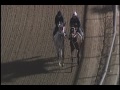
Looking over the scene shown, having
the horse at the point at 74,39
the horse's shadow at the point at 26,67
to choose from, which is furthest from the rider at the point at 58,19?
the horse's shadow at the point at 26,67

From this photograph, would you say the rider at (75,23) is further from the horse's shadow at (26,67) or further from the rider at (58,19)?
the horse's shadow at (26,67)

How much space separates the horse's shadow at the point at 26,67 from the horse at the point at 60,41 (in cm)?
19

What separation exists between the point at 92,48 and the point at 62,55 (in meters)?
0.94

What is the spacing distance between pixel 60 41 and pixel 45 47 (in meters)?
0.66

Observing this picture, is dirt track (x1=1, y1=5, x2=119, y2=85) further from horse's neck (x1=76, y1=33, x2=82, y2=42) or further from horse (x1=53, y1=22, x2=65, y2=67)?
horse's neck (x1=76, y1=33, x2=82, y2=42)

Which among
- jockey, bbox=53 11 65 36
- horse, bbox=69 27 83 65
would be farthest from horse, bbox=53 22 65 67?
horse, bbox=69 27 83 65

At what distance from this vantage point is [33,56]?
11547 mm

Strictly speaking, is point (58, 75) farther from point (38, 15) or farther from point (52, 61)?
point (38, 15)

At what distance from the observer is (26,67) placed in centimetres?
1139

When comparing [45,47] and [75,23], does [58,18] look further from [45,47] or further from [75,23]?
[45,47]

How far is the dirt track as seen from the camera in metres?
11.4

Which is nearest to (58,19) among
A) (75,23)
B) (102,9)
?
(75,23)

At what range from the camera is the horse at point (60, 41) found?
1107 cm

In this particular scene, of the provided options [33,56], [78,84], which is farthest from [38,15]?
[78,84]
